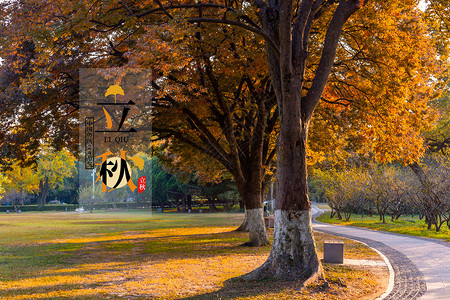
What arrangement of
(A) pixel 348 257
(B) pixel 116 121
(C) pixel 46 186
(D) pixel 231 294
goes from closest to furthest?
(D) pixel 231 294
(A) pixel 348 257
(B) pixel 116 121
(C) pixel 46 186

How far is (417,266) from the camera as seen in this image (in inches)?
435

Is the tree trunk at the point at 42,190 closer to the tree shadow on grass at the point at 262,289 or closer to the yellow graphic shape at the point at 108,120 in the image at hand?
the yellow graphic shape at the point at 108,120

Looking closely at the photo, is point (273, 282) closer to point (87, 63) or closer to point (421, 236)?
point (87, 63)

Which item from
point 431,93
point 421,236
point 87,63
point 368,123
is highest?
point 87,63

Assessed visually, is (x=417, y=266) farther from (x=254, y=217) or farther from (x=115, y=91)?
(x=115, y=91)

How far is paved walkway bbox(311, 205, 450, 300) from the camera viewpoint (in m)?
8.17

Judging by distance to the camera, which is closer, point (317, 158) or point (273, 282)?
point (273, 282)

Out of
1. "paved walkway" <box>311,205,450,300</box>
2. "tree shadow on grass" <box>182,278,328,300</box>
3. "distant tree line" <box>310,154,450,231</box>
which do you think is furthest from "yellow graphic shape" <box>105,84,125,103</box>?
"distant tree line" <box>310,154,450,231</box>

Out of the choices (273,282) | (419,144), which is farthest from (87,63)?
(419,144)

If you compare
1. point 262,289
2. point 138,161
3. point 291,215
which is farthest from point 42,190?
point 262,289

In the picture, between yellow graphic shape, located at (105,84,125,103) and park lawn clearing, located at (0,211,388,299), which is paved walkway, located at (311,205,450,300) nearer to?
park lawn clearing, located at (0,211,388,299)

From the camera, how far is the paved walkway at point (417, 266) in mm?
8172

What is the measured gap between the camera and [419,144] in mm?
13312

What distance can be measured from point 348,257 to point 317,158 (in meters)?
12.5
